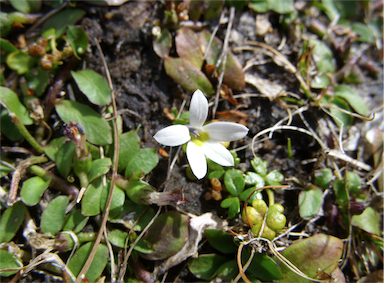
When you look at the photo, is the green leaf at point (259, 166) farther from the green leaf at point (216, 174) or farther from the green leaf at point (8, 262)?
the green leaf at point (8, 262)

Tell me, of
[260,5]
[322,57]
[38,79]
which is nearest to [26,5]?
[38,79]

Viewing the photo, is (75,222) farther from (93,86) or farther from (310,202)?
(310,202)

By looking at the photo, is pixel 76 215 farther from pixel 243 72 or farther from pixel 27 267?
pixel 243 72

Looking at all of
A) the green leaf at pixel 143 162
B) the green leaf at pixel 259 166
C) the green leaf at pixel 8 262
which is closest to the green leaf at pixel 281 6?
the green leaf at pixel 259 166

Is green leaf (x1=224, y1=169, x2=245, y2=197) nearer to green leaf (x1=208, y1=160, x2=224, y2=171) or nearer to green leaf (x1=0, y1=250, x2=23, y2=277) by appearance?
green leaf (x1=208, y1=160, x2=224, y2=171)

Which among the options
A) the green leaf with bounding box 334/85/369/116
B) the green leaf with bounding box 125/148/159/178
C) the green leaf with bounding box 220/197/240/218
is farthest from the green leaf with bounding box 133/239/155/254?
the green leaf with bounding box 334/85/369/116

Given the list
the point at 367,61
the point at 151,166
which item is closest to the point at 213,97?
the point at 151,166
